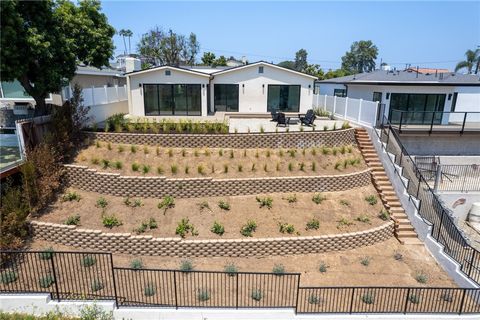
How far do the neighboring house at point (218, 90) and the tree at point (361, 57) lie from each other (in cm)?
9159

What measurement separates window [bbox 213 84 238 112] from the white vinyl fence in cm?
718

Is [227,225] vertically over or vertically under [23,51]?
under

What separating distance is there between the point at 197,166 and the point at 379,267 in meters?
8.39

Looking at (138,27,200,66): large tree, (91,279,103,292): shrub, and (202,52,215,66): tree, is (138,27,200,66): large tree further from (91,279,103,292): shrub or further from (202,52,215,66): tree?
(91,279,103,292): shrub

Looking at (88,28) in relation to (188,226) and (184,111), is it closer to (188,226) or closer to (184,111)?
(184,111)

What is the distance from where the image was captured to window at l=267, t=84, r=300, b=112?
24156 mm

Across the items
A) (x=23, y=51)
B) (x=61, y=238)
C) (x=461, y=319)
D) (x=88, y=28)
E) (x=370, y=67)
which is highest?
(x=370, y=67)

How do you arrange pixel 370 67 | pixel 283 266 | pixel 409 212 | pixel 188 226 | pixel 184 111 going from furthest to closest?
pixel 370 67 < pixel 184 111 < pixel 409 212 < pixel 188 226 < pixel 283 266

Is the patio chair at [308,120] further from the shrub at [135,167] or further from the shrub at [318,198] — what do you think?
the shrub at [135,167]

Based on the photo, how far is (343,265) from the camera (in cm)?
1078

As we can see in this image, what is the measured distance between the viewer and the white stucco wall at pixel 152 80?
2175 centimetres

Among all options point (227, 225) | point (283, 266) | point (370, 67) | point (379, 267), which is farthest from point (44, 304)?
point (370, 67)

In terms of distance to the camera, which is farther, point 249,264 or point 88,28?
point 88,28

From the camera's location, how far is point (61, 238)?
11.1 meters
